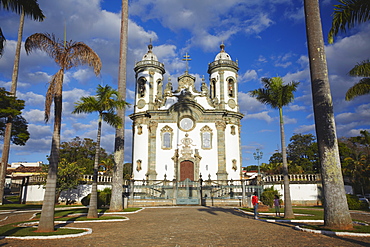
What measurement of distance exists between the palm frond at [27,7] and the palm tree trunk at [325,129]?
10360 millimetres

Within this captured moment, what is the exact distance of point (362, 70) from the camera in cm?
1329

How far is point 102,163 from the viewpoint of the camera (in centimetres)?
4866

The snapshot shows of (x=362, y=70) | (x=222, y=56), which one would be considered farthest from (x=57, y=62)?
(x=222, y=56)

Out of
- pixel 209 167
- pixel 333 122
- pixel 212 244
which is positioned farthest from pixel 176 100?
pixel 212 244

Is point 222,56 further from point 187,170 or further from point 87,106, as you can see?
point 87,106

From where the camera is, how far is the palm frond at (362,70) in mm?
13188

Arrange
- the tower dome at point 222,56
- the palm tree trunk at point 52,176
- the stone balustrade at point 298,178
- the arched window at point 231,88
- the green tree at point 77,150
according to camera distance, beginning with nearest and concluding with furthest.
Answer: the palm tree trunk at point 52,176 → the stone balustrade at point 298,178 → the arched window at point 231,88 → the tower dome at point 222,56 → the green tree at point 77,150

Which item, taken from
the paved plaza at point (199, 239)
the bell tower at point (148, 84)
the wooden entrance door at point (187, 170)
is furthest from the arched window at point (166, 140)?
the paved plaza at point (199, 239)

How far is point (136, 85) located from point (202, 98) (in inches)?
362

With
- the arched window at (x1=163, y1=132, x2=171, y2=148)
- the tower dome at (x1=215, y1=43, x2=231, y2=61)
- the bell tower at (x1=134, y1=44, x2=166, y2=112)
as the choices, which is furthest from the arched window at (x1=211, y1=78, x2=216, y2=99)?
the arched window at (x1=163, y1=132, x2=171, y2=148)

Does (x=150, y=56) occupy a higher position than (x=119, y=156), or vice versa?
(x=150, y=56)

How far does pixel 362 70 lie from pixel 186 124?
23.8 metres

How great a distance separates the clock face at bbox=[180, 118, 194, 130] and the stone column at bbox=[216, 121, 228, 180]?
10.6ft

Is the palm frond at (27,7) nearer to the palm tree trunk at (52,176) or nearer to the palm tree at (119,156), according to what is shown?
the palm tree trunk at (52,176)
